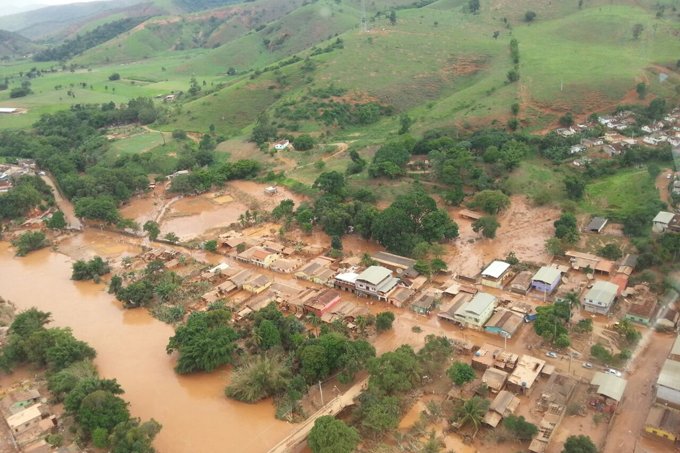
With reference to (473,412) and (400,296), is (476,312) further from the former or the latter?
(473,412)

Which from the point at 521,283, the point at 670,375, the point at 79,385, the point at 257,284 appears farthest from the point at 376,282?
the point at 79,385

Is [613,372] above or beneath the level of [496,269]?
above

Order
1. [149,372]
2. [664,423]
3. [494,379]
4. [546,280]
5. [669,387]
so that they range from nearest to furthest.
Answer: [664,423]
[669,387]
[494,379]
[149,372]
[546,280]

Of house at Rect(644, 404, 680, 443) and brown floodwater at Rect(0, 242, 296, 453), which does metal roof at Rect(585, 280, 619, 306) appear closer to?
house at Rect(644, 404, 680, 443)

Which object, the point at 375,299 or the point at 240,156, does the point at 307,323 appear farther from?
the point at 240,156

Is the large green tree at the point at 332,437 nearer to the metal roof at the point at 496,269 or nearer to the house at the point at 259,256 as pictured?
the metal roof at the point at 496,269

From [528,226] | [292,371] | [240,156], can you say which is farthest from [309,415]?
[240,156]
